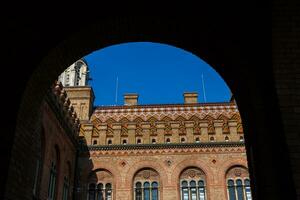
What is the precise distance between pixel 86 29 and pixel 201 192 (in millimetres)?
17247

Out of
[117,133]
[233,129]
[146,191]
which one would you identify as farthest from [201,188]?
[117,133]

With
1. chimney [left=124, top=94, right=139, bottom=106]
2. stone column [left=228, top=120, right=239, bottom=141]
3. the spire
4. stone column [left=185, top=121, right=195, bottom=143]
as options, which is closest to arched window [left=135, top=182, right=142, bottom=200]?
stone column [left=185, top=121, right=195, bottom=143]

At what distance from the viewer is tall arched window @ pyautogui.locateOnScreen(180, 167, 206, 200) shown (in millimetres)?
21891

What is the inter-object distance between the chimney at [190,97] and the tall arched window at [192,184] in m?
6.28

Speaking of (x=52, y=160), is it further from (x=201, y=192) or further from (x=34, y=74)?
(x=34, y=74)

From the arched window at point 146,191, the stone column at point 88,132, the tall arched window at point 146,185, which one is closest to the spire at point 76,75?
the stone column at point 88,132

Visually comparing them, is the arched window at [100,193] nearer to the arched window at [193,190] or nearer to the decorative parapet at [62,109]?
the decorative parapet at [62,109]

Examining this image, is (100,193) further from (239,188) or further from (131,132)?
(239,188)

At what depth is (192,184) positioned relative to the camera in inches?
871

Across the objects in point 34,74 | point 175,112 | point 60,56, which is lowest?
point 34,74

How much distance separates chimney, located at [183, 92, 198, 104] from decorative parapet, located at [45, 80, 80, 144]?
29.5 ft

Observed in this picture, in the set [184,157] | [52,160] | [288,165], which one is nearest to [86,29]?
[288,165]

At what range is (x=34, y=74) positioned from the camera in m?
6.44

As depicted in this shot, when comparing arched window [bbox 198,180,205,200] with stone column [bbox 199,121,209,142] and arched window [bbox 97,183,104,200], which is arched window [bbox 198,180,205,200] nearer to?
stone column [bbox 199,121,209,142]
